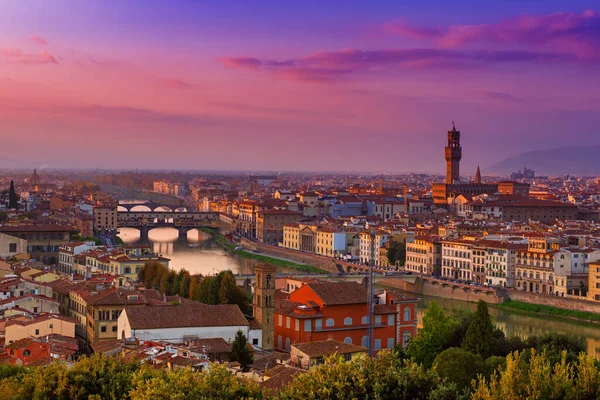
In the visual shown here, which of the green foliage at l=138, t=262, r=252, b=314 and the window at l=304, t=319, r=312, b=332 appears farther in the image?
the green foliage at l=138, t=262, r=252, b=314

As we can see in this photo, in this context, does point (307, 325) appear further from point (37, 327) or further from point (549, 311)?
point (549, 311)

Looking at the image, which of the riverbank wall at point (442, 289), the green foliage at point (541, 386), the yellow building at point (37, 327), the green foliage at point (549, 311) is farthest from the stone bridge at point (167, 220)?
the green foliage at point (541, 386)

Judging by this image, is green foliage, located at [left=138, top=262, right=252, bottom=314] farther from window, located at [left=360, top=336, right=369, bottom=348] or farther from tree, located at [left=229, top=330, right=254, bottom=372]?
tree, located at [left=229, top=330, right=254, bottom=372]

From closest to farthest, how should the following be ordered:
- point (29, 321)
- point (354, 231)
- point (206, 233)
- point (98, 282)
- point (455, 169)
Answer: point (29, 321) → point (98, 282) → point (354, 231) → point (206, 233) → point (455, 169)

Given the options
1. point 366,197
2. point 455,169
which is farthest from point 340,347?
point 455,169

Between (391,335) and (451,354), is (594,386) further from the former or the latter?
(391,335)

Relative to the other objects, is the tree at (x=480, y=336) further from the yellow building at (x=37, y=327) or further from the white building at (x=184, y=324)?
the yellow building at (x=37, y=327)

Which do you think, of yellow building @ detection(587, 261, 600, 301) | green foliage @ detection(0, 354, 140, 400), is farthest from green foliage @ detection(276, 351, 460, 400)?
yellow building @ detection(587, 261, 600, 301)
